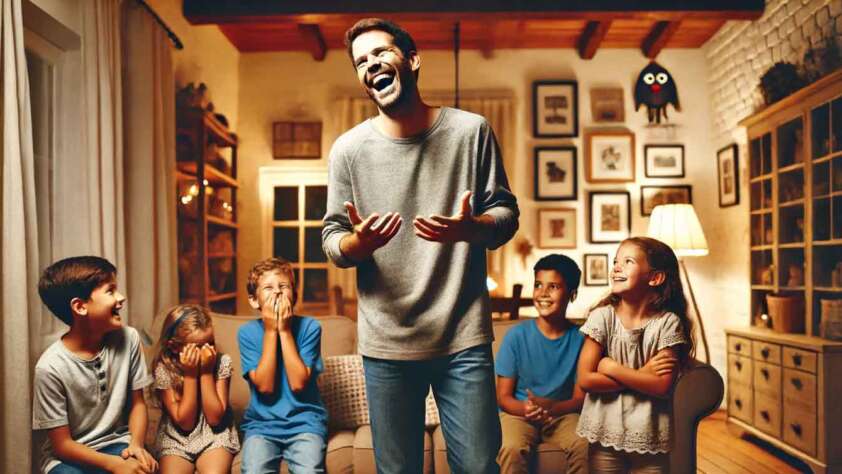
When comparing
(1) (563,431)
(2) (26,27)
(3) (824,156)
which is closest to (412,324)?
(1) (563,431)

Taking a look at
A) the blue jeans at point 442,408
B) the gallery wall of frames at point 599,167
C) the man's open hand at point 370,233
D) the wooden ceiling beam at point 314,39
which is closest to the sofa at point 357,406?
the blue jeans at point 442,408

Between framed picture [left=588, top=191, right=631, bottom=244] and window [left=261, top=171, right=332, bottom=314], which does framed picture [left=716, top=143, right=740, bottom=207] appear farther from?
window [left=261, top=171, right=332, bottom=314]

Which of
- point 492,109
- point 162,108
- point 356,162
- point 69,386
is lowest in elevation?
point 69,386

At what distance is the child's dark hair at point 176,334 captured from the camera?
2229 millimetres

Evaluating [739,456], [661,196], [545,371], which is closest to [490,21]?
[661,196]

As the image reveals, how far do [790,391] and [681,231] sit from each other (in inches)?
46.6

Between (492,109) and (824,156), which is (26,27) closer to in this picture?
(492,109)

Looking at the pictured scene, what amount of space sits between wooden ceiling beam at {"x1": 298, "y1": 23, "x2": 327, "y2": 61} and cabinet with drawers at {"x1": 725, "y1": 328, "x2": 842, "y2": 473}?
138 inches

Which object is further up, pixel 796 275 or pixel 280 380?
pixel 796 275

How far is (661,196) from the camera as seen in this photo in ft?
16.8

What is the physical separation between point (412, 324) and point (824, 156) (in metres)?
2.97

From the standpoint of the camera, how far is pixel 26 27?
2.70 meters

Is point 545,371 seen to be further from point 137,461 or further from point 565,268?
point 137,461

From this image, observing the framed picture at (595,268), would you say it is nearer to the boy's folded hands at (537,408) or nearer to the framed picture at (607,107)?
the framed picture at (607,107)
